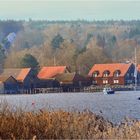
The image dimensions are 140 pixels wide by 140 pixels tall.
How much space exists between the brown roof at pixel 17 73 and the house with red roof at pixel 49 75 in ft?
11.4

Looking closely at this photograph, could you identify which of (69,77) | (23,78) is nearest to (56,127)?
(69,77)

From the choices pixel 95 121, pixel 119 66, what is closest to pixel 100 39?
pixel 119 66

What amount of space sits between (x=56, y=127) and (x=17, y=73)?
298 feet

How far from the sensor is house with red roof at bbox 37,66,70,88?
110688 millimetres

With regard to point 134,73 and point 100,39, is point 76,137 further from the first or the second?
point 100,39

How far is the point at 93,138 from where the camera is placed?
16.5m

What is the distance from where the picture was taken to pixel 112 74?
113 metres

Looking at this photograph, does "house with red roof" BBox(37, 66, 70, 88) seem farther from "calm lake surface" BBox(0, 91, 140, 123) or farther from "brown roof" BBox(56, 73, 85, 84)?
"calm lake surface" BBox(0, 91, 140, 123)

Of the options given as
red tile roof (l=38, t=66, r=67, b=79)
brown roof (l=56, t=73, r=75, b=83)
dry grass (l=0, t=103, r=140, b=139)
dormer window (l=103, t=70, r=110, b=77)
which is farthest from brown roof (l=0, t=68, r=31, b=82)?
dry grass (l=0, t=103, r=140, b=139)

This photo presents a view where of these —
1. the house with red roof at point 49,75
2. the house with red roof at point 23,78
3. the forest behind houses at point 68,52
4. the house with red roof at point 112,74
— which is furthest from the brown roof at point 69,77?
the house with red roof at point 23,78

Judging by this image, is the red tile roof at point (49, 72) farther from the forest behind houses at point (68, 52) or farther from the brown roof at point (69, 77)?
the brown roof at point (69, 77)

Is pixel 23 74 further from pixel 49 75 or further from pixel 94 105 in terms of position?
pixel 94 105

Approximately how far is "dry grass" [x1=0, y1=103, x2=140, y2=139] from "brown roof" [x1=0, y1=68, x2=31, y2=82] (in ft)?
283

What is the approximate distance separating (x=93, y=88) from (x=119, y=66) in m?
8.06
